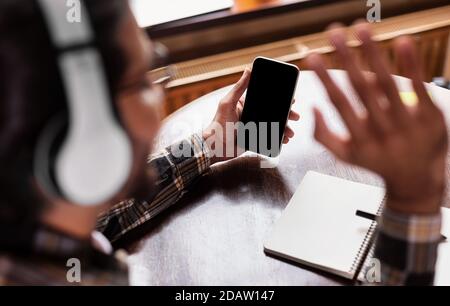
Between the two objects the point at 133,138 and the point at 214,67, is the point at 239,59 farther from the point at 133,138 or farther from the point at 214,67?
the point at 133,138

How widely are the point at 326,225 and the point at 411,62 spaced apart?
0.35 m

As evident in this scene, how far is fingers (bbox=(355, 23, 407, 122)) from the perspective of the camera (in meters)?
0.55

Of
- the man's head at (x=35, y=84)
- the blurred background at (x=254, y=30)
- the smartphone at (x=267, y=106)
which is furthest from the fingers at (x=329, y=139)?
the blurred background at (x=254, y=30)

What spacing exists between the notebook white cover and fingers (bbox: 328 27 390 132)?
29 cm

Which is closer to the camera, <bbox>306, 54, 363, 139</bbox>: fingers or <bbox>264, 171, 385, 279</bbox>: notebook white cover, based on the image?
<bbox>306, 54, 363, 139</bbox>: fingers

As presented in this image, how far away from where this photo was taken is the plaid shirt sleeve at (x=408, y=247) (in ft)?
2.07

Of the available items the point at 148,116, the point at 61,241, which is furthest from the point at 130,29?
the point at 61,241

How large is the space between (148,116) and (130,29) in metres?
0.10

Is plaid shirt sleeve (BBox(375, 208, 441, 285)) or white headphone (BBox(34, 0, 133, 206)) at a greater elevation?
white headphone (BBox(34, 0, 133, 206))

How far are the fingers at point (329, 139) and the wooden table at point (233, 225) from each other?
246 millimetres

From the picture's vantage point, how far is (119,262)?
0.66 meters

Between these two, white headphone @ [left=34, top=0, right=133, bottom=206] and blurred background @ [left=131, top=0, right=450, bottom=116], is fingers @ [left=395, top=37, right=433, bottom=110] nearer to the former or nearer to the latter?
white headphone @ [left=34, top=0, right=133, bottom=206]

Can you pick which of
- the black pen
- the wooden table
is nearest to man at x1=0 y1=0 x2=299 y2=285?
the wooden table

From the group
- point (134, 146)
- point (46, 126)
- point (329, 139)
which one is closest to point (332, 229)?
point (329, 139)
